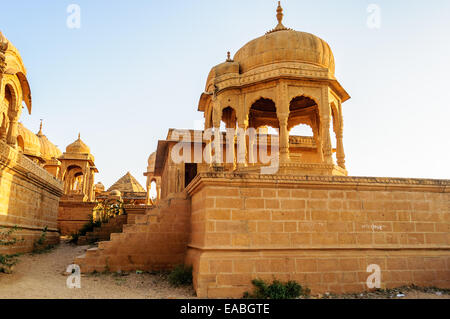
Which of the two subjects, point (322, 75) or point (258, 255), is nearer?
point (258, 255)

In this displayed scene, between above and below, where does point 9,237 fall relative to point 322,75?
below

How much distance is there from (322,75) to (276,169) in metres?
3.39

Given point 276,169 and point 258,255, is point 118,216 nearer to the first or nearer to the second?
point 276,169

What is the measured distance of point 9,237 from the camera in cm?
1000

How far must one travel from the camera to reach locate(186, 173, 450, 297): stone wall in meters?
7.07

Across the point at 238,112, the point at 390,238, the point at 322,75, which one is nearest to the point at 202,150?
the point at 238,112

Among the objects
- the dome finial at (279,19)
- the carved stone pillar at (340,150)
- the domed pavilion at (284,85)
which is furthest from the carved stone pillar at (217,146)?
the dome finial at (279,19)

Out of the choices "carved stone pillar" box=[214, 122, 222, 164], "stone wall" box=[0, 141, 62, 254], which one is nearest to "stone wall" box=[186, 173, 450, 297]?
"carved stone pillar" box=[214, 122, 222, 164]

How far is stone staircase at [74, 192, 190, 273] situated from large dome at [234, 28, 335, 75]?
522 centimetres

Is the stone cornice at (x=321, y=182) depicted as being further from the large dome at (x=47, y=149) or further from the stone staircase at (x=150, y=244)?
the large dome at (x=47, y=149)

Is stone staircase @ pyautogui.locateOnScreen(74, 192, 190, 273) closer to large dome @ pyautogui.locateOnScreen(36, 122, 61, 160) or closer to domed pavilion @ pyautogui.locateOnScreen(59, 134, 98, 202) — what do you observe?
domed pavilion @ pyautogui.locateOnScreen(59, 134, 98, 202)

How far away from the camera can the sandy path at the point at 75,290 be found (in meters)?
6.80
